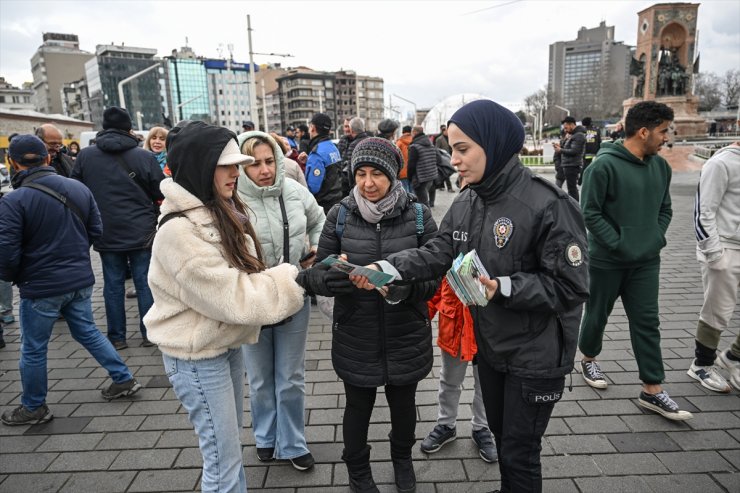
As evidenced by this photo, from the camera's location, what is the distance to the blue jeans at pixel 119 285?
4.79 m

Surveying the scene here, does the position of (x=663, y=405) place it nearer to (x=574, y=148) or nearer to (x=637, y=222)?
(x=637, y=222)

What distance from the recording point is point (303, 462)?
9.71ft

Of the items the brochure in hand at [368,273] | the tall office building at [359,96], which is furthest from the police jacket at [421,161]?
the tall office building at [359,96]

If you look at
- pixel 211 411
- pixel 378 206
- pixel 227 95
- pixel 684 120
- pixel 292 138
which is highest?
pixel 227 95

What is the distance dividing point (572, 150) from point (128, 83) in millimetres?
115748

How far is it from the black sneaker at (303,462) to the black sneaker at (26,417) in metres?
2.12

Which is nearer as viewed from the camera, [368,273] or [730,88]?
[368,273]

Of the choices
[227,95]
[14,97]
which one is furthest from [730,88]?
[14,97]

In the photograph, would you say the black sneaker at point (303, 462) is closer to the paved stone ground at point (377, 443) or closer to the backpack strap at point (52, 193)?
the paved stone ground at point (377, 443)

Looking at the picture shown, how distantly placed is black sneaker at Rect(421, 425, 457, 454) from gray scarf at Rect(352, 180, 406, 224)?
1.59 m

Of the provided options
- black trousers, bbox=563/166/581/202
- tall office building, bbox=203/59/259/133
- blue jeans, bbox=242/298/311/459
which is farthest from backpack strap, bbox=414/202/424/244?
tall office building, bbox=203/59/259/133

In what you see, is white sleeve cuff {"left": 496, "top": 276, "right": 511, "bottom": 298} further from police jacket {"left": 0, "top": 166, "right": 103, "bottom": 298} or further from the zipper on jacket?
police jacket {"left": 0, "top": 166, "right": 103, "bottom": 298}

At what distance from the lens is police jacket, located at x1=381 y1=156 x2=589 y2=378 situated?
2004 mm

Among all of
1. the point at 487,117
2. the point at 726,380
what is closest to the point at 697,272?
the point at 726,380
